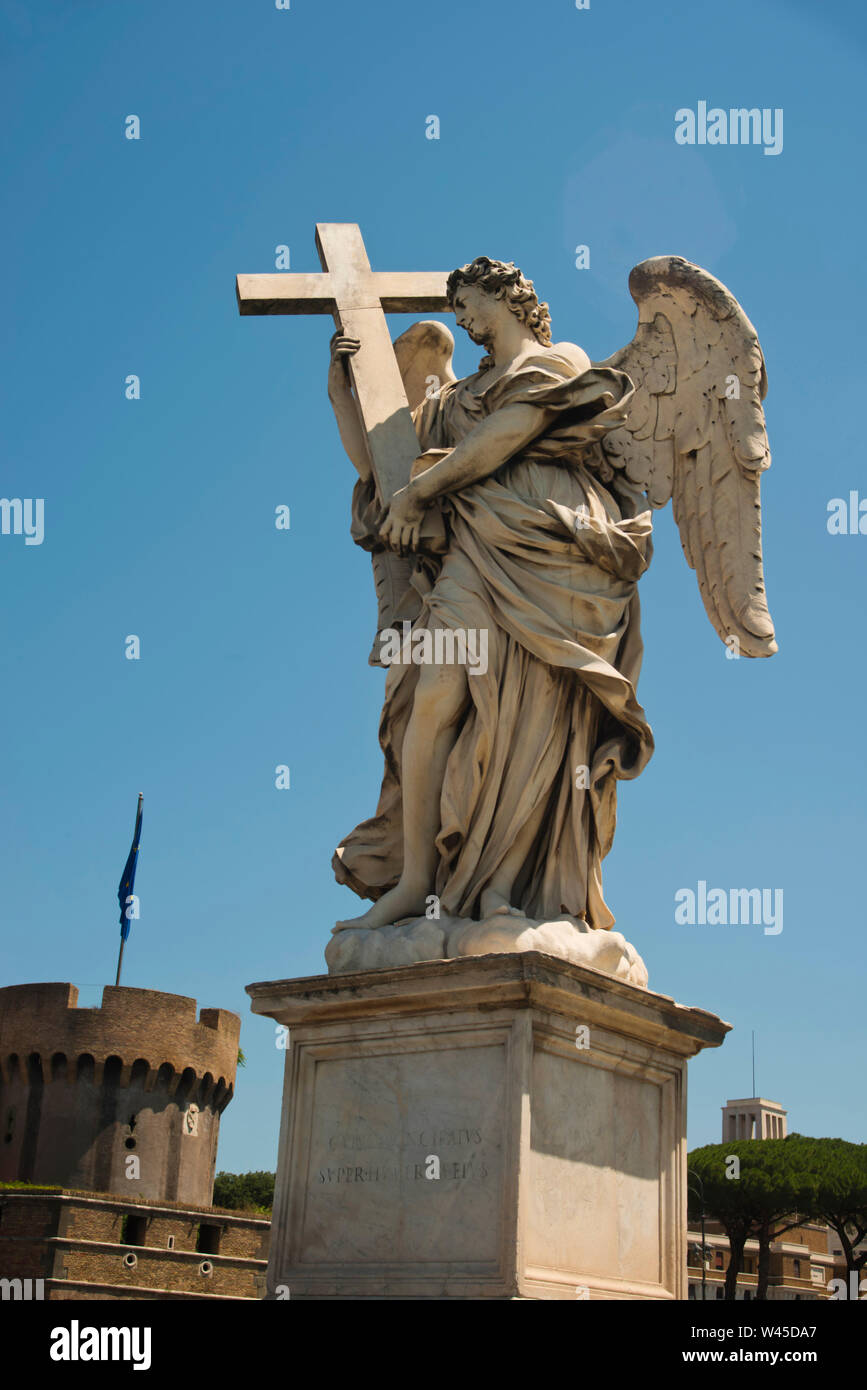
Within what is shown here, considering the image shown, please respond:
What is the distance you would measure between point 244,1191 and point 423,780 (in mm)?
70408

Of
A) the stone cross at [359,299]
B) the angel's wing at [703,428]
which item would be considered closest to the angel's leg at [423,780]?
the angel's wing at [703,428]

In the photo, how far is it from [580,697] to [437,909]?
1066 mm

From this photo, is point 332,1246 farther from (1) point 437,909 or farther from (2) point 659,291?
(2) point 659,291

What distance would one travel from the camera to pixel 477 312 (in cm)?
680

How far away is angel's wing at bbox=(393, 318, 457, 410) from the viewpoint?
24.7ft

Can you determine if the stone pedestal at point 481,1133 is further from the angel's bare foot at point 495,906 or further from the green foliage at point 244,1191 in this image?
the green foliage at point 244,1191

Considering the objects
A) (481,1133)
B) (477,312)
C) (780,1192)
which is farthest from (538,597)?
(780,1192)

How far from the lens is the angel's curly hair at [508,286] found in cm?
675

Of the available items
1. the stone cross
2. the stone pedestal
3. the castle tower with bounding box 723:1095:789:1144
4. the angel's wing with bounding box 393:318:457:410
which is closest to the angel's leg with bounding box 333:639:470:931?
the stone pedestal

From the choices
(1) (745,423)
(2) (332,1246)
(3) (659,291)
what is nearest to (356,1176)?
(2) (332,1246)

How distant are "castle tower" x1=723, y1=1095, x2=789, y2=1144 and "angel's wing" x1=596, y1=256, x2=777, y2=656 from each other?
277ft

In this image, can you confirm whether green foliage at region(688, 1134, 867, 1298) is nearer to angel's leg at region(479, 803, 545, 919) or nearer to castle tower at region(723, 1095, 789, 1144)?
castle tower at region(723, 1095, 789, 1144)

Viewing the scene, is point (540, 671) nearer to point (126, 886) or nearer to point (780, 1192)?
point (126, 886)

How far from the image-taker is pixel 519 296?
6754mm
